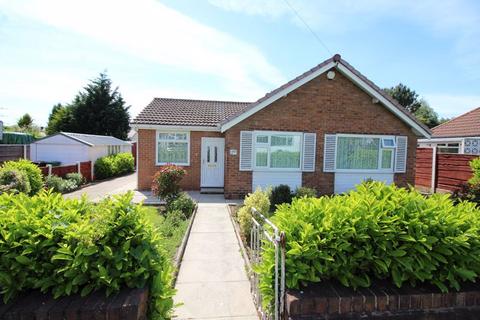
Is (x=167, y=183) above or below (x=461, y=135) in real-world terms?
below

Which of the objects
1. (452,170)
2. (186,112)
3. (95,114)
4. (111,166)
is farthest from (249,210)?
(95,114)

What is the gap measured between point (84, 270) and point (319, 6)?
25.9ft

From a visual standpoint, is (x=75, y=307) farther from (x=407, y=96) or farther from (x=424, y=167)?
(x=407, y=96)

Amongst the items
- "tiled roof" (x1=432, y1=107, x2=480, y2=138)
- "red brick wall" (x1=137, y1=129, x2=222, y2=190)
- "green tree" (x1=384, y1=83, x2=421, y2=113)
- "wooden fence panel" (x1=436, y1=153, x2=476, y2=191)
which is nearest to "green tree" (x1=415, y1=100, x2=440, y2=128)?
"green tree" (x1=384, y1=83, x2=421, y2=113)

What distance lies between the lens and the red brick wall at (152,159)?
1265 cm

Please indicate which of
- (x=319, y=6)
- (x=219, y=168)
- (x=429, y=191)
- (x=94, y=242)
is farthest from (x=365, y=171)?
(x=94, y=242)

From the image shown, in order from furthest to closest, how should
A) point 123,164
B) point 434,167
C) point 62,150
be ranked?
point 123,164 → point 62,150 → point 434,167

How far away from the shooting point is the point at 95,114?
105 ft

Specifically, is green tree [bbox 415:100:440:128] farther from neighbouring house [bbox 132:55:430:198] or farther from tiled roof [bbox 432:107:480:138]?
neighbouring house [bbox 132:55:430:198]

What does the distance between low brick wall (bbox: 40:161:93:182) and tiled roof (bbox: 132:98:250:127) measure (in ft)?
16.4

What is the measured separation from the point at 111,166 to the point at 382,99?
1606cm

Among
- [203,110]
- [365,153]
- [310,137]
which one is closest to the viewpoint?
[310,137]

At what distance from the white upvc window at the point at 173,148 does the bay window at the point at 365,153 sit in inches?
253

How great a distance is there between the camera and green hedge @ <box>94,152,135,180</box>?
18.1 metres
